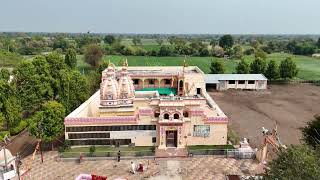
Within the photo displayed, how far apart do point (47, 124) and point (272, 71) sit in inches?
1990

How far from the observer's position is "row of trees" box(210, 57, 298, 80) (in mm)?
69375

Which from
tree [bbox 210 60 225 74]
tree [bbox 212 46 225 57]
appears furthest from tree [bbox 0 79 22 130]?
tree [bbox 212 46 225 57]

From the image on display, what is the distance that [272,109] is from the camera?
4950 cm

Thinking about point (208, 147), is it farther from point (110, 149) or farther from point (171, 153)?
point (110, 149)

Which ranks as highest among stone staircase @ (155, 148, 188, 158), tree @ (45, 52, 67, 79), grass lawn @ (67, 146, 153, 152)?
tree @ (45, 52, 67, 79)

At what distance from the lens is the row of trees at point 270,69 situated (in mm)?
69375

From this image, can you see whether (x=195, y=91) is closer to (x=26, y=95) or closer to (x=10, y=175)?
(x=26, y=95)

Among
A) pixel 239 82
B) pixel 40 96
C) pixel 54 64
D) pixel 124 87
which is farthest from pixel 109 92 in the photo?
pixel 239 82

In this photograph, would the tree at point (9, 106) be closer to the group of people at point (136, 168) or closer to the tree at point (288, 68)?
the group of people at point (136, 168)

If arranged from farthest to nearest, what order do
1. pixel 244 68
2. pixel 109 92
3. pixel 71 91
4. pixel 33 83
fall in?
1. pixel 244 68
2. pixel 33 83
3. pixel 71 91
4. pixel 109 92

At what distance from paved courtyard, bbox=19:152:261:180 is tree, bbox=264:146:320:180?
29.4 feet

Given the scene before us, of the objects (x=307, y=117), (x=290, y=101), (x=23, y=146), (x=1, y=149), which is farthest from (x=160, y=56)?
(x=1, y=149)

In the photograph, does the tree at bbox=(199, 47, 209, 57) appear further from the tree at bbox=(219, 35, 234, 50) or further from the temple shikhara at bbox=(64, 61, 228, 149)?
the temple shikhara at bbox=(64, 61, 228, 149)

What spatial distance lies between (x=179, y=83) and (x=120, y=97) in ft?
47.4
